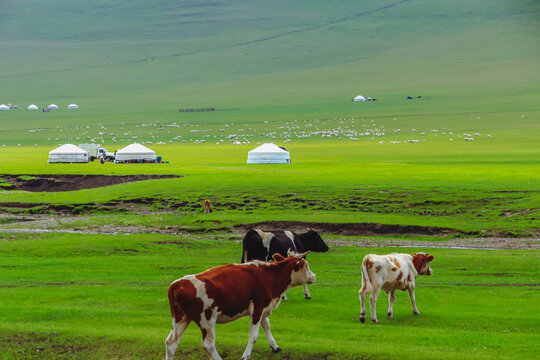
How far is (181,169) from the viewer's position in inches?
2616

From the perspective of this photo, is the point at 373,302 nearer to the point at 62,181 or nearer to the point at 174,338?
the point at 174,338

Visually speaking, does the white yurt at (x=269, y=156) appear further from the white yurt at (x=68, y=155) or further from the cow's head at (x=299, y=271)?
the cow's head at (x=299, y=271)

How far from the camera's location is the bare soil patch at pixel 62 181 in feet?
193

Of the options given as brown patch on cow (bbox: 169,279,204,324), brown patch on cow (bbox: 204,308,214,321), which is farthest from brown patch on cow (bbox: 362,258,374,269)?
brown patch on cow (bbox: 169,279,204,324)

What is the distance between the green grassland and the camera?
14875mm

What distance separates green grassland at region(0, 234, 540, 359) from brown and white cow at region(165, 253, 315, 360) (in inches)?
43.6

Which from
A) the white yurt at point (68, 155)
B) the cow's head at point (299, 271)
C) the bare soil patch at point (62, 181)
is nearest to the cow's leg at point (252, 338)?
the cow's head at point (299, 271)

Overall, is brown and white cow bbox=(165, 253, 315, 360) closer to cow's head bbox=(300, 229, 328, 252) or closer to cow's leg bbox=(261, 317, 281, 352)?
cow's leg bbox=(261, 317, 281, 352)

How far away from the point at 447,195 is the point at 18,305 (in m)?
31.8

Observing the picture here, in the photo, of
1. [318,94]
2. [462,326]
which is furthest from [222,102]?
[462,326]

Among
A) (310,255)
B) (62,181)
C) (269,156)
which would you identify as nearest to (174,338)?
(310,255)

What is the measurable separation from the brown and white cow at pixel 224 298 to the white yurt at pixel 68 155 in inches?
2779

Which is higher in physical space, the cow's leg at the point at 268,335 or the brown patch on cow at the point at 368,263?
the brown patch on cow at the point at 368,263

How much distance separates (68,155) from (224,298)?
72.2 metres
